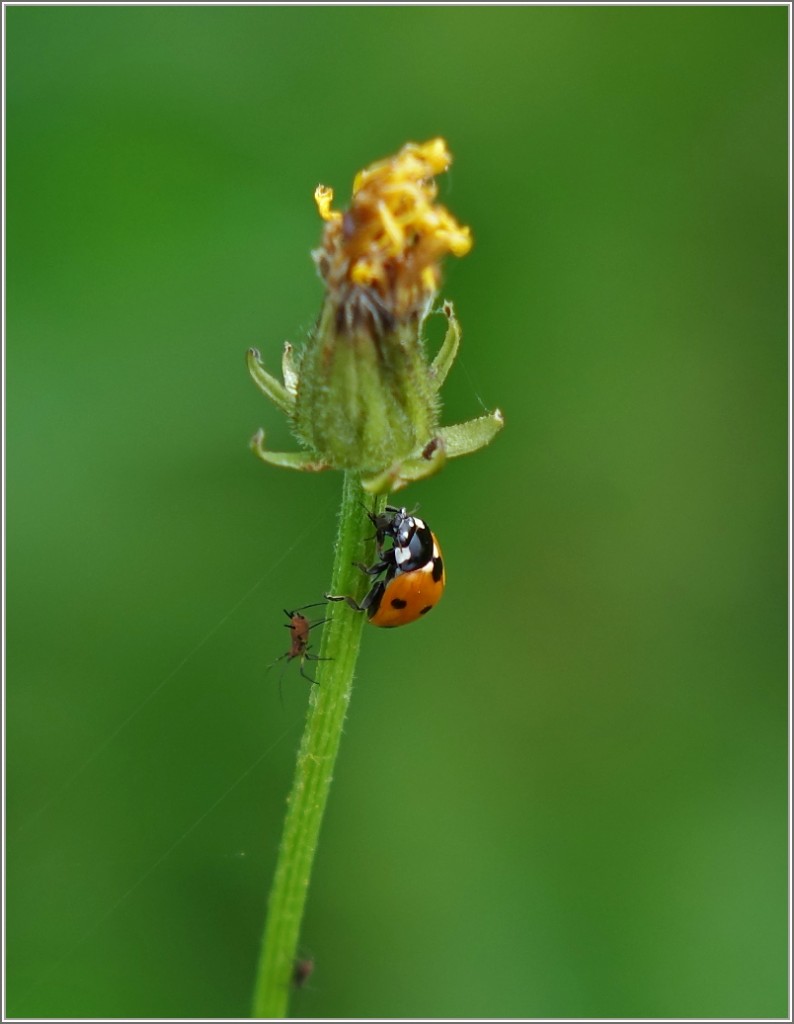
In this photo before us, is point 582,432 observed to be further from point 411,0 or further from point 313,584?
point 411,0

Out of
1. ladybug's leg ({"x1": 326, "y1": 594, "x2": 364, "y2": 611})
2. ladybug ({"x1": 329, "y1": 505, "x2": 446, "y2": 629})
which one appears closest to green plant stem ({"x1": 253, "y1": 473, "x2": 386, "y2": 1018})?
ladybug's leg ({"x1": 326, "y1": 594, "x2": 364, "y2": 611})

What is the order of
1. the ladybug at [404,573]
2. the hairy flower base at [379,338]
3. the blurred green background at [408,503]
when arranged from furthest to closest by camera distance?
the blurred green background at [408,503], the ladybug at [404,573], the hairy flower base at [379,338]

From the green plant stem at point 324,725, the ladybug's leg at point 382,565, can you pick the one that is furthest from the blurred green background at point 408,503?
the green plant stem at point 324,725

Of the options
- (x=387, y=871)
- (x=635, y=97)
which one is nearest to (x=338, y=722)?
(x=387, y=871)

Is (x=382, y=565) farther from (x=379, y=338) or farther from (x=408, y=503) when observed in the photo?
(x=408, y=503)

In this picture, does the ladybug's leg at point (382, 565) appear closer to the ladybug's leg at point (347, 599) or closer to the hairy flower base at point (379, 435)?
the ladybug's leg at point (347, 599)

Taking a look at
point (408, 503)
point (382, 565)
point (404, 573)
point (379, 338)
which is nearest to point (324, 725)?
point (382, 565)

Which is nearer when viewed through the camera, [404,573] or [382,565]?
[382,565]
